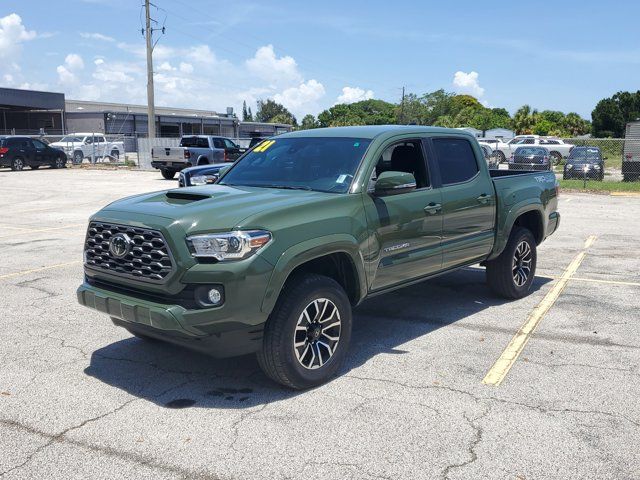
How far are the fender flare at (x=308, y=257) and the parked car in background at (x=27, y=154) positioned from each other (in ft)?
101

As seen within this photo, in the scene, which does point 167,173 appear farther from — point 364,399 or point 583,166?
point 364,399

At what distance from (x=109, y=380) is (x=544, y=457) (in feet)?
10.1

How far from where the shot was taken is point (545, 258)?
32.0 feet

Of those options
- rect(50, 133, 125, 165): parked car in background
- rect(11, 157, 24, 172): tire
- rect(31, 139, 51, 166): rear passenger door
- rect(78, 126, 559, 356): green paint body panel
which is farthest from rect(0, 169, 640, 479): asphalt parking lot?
rect(50, 133, 125, 165): parked car in background

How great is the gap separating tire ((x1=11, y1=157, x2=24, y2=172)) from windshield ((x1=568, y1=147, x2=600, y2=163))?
25.9m

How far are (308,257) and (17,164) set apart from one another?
31394 mm

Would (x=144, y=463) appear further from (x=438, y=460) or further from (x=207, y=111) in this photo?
(x=207, y=111)

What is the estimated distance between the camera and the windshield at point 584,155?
25.9 metres

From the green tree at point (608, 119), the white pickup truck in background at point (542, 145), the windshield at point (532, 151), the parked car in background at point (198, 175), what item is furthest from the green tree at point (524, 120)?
the parked car in background at point (198, 175)

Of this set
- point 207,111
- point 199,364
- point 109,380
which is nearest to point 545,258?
point 199,364

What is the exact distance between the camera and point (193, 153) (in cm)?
2475

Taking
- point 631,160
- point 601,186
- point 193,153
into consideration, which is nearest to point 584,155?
point 631,160

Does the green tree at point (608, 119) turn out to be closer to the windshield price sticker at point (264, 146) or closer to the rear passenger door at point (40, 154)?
the rear passenger door at point (40, 154)

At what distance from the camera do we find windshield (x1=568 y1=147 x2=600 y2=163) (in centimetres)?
2589
